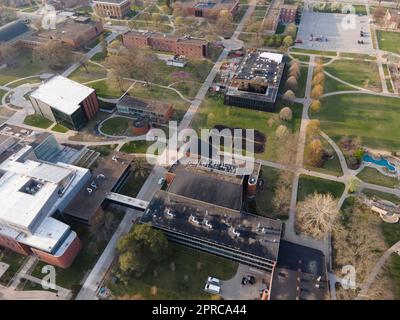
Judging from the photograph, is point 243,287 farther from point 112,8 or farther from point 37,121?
point 112,8

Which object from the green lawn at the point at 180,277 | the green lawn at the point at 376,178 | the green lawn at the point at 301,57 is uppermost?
the green lawn at the point at 301,57

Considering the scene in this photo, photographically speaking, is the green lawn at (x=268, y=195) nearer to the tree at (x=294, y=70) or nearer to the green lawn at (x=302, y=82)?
the green lawn at (x=302, y=82)

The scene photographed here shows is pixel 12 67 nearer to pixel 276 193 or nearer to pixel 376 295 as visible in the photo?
pixel 276 193

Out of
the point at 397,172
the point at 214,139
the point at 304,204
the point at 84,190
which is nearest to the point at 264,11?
the point at 214,139

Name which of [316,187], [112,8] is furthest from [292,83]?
[112,8]

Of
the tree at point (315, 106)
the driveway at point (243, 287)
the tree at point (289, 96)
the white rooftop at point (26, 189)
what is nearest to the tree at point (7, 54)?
the white rooftop at point (26, 189)

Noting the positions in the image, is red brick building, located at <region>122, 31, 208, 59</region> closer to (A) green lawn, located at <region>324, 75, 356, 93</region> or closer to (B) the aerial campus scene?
(B) the aerial campus scene

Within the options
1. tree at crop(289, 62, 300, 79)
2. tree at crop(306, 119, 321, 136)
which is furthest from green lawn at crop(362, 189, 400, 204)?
tree at crop(289, 62, 300, 79)
